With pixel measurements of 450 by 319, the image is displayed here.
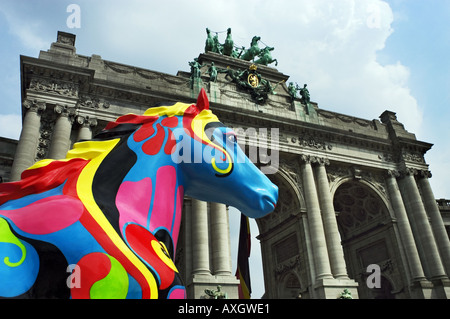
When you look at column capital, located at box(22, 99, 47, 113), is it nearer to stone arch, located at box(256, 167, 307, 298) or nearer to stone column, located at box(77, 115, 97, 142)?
stone column, located at box(77, 115, 97, 142)

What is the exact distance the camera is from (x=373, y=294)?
26.2 meters

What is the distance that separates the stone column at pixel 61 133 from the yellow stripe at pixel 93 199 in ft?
44.2

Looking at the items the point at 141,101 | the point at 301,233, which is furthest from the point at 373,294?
the point at 141,101

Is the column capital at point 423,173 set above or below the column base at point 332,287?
above

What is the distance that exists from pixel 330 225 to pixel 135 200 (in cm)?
1926

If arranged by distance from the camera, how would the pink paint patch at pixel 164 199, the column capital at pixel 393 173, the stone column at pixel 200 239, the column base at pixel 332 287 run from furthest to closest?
the column capital at pixel 393 173 < the column base at pixel 332 287 < the stone column at pixel 200 239 < the pink paint patch at pixel 164 199

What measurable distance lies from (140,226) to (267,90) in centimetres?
2215

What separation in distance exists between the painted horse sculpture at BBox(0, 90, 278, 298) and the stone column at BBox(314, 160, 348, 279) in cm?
1794

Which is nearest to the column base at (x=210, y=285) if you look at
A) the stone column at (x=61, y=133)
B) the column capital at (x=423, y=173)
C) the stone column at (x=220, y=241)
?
the stone column at (x=220, y=241)

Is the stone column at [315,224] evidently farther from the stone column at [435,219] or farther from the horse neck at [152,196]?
the horse neck at [152,196]

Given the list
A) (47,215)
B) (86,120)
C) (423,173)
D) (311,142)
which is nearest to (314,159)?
(311,142)

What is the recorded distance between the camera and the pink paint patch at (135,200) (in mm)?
3766

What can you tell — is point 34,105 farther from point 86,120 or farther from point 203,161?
point 203,161

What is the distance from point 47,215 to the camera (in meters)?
3.36
